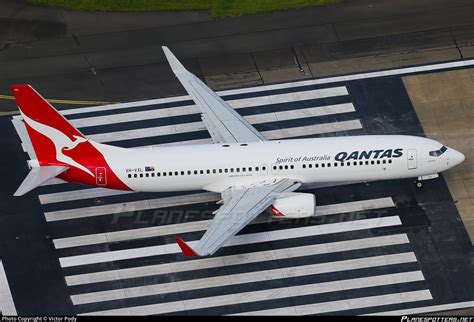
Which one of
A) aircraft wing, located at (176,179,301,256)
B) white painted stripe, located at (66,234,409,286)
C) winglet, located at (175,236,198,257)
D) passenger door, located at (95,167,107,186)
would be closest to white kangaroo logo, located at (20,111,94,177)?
passenger door, located at (95,167,107,186)

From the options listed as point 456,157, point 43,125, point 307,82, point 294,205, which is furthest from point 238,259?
point 307,82

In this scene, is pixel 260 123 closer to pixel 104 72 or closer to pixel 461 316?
pixel 104 72

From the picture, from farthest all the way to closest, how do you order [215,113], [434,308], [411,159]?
[215,113] < [411,159] < [434,308]

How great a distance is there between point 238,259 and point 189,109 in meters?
15.0

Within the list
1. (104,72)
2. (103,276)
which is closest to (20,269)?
(103,276)

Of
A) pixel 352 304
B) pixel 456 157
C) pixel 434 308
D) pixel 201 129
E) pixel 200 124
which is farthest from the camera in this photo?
pixel 200 124

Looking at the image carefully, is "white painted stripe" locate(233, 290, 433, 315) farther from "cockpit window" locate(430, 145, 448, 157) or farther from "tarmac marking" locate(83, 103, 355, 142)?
"tarmac marking" locate(83, 103, 355, 142)

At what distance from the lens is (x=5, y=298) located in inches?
2625

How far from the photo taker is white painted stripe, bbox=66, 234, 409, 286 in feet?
224

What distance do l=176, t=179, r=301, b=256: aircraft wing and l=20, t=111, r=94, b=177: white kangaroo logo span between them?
8664 mm

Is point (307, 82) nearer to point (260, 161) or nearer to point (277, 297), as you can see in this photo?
point (260, 161)

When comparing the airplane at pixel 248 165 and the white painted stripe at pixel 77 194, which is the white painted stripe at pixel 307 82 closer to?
the white painted stripe at pixel 77 194

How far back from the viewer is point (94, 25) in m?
86.1

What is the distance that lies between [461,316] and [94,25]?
3739cm
